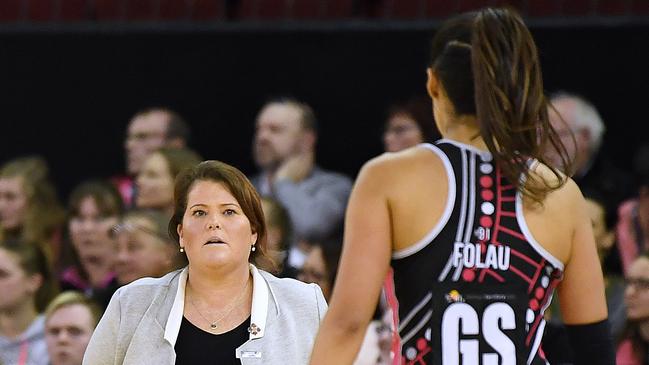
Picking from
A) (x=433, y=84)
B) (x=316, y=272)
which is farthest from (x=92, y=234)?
(x=433, y=84)

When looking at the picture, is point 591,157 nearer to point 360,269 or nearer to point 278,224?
point 278,224

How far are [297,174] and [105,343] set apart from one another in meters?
3.79

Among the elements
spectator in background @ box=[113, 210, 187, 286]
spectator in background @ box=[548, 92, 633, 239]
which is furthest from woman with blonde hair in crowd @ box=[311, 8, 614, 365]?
spectator in background @ box=[548, 92, 633, 239]

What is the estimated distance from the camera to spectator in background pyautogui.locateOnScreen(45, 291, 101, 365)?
6.04 metres

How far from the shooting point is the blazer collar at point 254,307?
3650mm

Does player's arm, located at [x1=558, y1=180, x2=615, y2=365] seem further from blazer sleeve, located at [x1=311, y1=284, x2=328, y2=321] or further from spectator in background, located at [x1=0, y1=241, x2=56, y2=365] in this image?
spectator in background, located at [x1=0, y1=241, x2=56, y2=365]

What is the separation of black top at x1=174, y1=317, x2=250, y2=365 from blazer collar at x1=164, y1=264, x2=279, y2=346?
0.03m

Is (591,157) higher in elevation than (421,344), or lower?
lower

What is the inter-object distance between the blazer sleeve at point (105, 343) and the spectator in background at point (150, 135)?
12.6 feet

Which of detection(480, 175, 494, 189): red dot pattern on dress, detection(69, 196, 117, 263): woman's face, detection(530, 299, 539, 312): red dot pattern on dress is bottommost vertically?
detection(69, 196, 117, 263): woman's face

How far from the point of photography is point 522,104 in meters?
2.74

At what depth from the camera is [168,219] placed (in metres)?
6.44

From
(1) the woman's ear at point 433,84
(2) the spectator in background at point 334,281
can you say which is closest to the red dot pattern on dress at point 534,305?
(1) the woman's ear at point 433,84

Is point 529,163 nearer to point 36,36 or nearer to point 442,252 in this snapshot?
point 442,252
